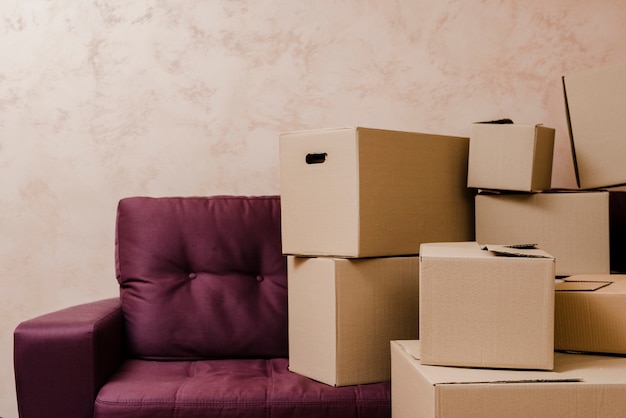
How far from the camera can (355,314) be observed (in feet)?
4.70

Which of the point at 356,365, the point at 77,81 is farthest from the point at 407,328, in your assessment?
the point at 77,81

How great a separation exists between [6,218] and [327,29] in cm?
127

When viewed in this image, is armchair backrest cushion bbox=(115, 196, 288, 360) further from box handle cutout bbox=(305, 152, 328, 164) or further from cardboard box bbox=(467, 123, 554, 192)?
cardboard box bbox=(467, 123, 554, 192)

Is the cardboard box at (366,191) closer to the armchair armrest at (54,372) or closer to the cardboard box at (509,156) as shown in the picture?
the cardboard box at (509,156)

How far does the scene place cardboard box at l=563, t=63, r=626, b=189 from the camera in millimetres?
1501

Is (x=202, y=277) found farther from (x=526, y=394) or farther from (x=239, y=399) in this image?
(x=526, y=394)

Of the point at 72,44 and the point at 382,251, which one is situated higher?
the point at 72,44

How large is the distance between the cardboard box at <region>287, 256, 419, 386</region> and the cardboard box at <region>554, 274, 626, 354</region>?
1.22 feet

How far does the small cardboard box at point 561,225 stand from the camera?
1487 millimetres

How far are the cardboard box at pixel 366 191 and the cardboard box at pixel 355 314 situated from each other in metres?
0.04

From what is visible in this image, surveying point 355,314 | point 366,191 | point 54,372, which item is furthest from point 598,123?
point 54,372

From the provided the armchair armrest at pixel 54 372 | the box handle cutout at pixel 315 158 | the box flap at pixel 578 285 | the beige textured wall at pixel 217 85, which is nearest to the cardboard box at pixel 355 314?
the box handle cutout at pixel 315 158

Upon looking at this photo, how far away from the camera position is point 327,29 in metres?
2.04

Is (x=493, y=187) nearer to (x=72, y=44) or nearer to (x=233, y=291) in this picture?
(x=233, y=291)
